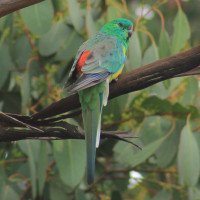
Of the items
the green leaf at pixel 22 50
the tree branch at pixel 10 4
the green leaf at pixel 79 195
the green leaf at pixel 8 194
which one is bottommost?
the green leaf at pixel 8 194

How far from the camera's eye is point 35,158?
234 cm

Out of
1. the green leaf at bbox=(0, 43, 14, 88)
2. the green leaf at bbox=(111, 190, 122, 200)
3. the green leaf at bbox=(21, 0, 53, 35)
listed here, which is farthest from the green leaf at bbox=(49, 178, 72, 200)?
the green leaf at bbox=(21, 0, 53, 35)

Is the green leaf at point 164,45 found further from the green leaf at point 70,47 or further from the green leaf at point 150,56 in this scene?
the green leaf at point 70,47

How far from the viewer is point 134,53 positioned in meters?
2.18

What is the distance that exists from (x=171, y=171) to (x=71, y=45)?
945 mm

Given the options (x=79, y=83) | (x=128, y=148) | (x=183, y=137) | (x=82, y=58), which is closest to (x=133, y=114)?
(x=128, y=148)

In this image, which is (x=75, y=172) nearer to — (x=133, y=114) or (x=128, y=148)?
(x=128, y=148)

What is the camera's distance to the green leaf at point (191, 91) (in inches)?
88.8

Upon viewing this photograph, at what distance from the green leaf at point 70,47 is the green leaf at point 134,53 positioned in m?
0.40

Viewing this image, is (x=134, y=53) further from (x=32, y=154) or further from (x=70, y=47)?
(x=32, y=154)

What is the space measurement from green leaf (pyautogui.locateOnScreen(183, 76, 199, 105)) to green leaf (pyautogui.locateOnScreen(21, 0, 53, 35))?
2.62ft

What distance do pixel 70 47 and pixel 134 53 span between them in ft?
1.54

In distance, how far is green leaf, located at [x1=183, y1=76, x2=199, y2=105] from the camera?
2256 millimetres

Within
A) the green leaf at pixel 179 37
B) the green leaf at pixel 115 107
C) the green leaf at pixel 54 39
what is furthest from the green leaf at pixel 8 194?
the green leaf at pixel 179 37
